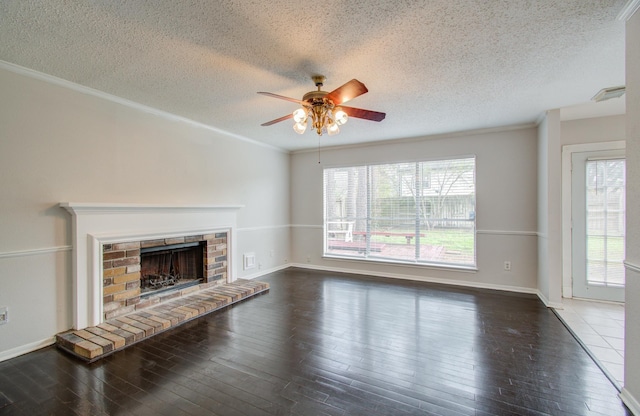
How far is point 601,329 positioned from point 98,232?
5.34 meters

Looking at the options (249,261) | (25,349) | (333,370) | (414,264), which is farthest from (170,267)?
(414,264)

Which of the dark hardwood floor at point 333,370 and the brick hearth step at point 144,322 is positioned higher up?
the brick hearth step at point 144,322

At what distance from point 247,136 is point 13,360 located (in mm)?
3786

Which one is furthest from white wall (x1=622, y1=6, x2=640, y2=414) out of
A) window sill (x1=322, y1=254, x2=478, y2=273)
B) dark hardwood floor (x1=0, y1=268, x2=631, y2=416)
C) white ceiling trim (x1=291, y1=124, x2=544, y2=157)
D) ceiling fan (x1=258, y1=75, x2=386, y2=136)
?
window sill (x1=322, y1=254, x2=478, y2=273)

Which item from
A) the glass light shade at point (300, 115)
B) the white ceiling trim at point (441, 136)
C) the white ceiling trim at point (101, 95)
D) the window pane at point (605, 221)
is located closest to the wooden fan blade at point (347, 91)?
the glass light shade at point (300, 115)

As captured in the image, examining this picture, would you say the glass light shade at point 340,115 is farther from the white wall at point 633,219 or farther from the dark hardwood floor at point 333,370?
the dark hardwood floor at point 333,370

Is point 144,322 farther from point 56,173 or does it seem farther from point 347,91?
point 347,91

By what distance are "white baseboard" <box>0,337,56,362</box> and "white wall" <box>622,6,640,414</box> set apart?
4564 millimetres

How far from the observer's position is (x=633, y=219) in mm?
1804

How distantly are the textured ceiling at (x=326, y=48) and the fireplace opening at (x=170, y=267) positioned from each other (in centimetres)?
187

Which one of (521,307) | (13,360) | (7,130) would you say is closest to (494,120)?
(521,307)

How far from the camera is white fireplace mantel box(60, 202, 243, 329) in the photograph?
2.84m

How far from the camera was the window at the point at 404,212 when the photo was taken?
4.84 m

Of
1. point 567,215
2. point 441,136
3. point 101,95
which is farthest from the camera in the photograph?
point 441,136
